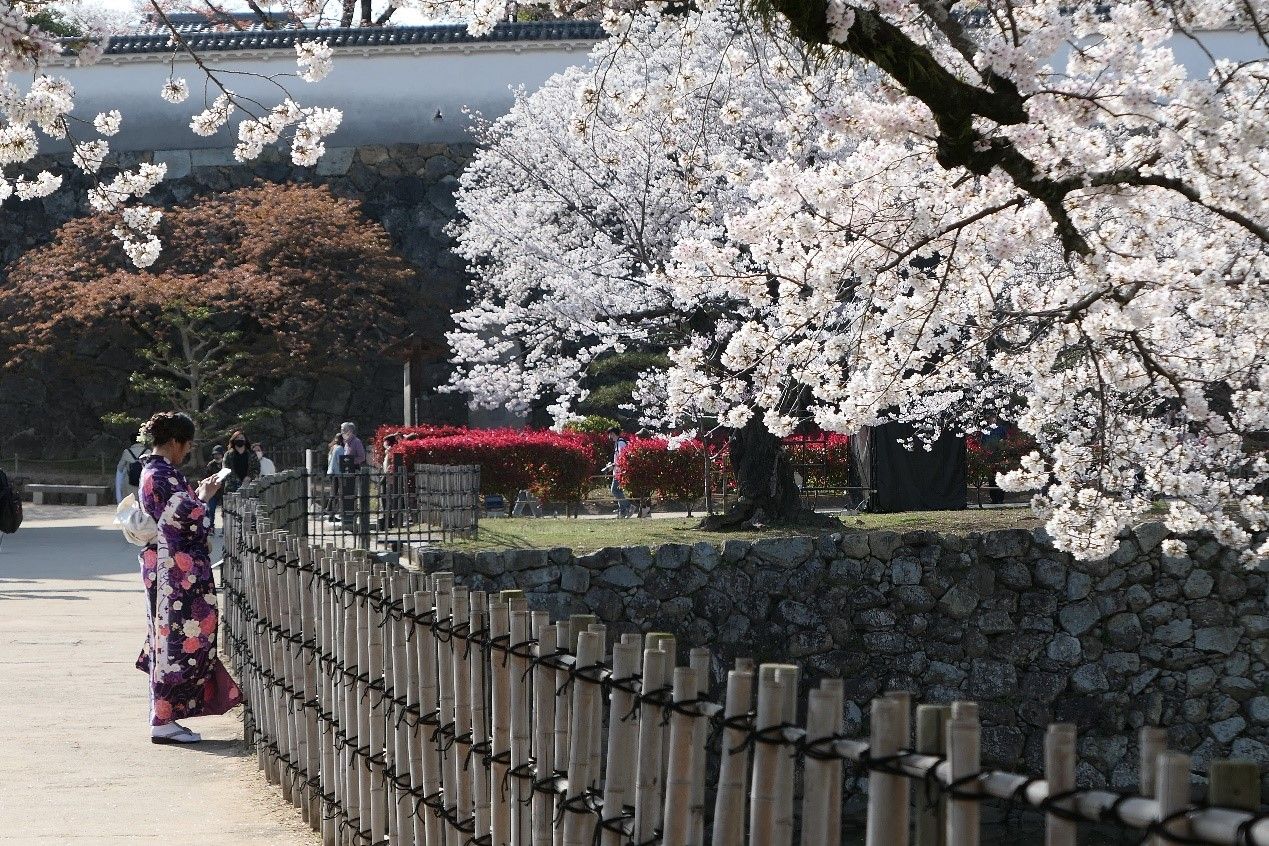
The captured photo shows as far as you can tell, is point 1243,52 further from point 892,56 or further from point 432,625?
point 432,625

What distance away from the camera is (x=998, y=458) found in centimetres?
1644

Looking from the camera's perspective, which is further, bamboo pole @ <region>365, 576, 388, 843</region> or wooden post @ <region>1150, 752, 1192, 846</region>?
bamboo pole @ <region>365, 576, 388, 843</region>

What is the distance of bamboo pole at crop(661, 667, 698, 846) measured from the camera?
2574 mm

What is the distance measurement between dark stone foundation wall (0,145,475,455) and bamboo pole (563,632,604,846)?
68.9ft

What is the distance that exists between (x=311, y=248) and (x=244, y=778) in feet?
60.3

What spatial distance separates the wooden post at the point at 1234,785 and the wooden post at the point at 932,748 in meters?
0.45

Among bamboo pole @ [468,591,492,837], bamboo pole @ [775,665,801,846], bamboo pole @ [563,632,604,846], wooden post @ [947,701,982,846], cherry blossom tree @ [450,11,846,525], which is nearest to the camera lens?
wooden post @ [947,701,982,846]

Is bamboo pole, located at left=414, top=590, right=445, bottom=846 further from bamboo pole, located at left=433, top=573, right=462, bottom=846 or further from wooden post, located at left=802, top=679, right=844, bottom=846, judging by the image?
wooden post, located at left=802, top=679, right=844, bottom=846

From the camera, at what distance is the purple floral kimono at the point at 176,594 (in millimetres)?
6004

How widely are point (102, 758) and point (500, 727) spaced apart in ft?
9.89

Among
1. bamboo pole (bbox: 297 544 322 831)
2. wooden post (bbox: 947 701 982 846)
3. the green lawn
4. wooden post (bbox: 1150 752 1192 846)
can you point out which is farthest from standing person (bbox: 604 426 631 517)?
wooden post (bbox: 1150 752 1192 846)

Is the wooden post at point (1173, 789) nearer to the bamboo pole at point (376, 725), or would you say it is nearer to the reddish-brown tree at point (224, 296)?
the bamboo pole at point (376, 725)

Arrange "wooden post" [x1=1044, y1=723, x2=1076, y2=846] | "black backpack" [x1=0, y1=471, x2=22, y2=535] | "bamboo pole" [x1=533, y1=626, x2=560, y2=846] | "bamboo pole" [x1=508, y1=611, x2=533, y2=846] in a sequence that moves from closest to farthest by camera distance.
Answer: "wooden post" [x1=1044, y1=723, x2=1076, y2=846] < "bamboo pole" [x1=533, y1=626, x2=560, y2=846] < "bamboo pole" [x1=508, y1=611, x2=533, y2=846] < "black backpack" [x1=0, y1=471, x2=22, y2=535]

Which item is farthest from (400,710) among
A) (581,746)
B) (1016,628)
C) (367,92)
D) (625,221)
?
(367,92)
